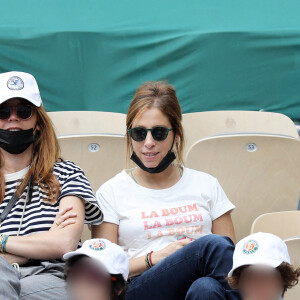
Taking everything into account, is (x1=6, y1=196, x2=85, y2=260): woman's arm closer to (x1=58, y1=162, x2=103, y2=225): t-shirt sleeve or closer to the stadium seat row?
(x1=58, y1=162, x2=103, y2=225): t-shirt sleeve

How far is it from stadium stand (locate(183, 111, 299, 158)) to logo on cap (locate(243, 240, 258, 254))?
72.1 inches

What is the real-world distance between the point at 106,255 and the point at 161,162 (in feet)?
3.09

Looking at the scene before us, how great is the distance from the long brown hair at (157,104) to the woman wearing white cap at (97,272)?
962 mm

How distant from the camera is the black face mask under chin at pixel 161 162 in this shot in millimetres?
3209

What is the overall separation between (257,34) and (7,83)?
2146mm

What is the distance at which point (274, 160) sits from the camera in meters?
3.77

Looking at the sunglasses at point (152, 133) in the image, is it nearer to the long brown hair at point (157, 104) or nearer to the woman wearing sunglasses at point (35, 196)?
the long brown hair at point (157, 104)

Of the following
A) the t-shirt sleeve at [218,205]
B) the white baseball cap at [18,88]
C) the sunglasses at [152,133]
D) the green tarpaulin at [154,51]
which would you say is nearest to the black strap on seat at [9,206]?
the white baseball cap at [18,88]

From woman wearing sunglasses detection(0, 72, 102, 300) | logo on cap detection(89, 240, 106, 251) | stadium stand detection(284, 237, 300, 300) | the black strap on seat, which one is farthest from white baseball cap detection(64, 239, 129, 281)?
stadium stand detection(284, 237, 300, 300)

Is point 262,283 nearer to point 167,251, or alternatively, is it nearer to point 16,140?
point 167,251

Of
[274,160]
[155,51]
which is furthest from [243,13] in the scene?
[274,160]

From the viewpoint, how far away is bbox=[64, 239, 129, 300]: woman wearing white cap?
234 centimetres

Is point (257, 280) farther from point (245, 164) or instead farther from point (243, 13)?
point (243, 13)

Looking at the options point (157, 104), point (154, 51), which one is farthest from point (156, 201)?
point (154, 51)
